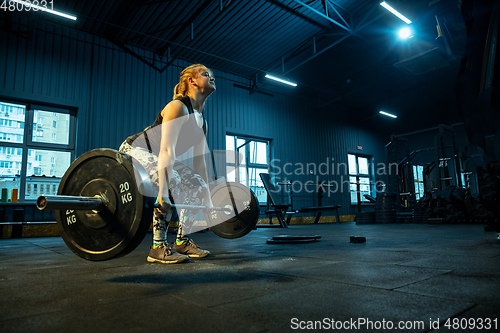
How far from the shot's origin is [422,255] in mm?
1734

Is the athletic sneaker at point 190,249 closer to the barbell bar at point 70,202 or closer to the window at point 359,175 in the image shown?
the barbell bar at point 70,202

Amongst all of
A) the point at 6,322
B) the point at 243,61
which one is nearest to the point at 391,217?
the point at 243,61

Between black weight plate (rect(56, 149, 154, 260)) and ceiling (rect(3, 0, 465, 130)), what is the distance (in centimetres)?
380

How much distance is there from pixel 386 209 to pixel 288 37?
4160mm

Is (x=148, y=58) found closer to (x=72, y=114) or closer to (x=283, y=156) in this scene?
(x=72, y=114)

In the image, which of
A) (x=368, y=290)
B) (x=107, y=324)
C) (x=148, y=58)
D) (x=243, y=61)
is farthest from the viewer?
(x=243, y=61)

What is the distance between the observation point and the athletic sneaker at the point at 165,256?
1617 mm

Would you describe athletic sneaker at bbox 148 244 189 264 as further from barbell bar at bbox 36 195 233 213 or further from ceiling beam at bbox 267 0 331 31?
ceiling beam at bbox 267 0 331 31

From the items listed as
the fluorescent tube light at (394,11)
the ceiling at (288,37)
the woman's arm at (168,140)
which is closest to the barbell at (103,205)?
the woman's arm at (168,140)

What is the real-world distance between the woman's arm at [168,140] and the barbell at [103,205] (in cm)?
11

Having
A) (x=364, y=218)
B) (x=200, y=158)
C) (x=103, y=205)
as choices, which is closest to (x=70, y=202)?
(x=103, y=205)

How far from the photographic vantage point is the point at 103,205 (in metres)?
1.23

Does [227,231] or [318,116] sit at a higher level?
[318,116]

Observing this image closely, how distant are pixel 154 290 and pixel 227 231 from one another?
118 centimetres
